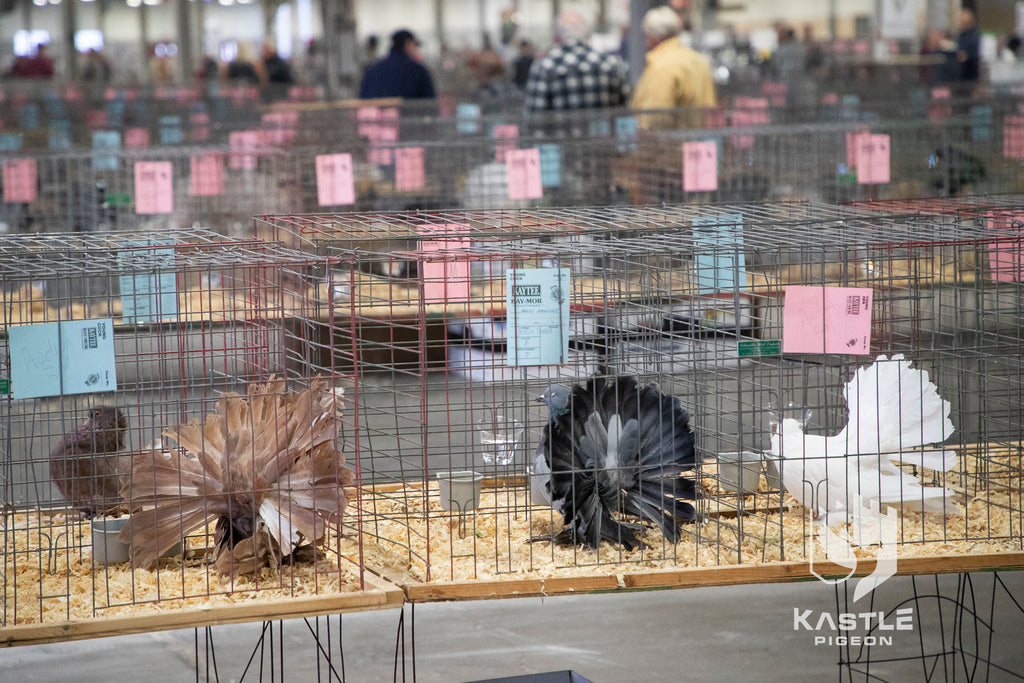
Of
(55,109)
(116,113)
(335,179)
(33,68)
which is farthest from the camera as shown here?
(33,68)

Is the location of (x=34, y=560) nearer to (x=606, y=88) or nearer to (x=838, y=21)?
(x=606, y=88)

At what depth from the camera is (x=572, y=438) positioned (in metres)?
2.34

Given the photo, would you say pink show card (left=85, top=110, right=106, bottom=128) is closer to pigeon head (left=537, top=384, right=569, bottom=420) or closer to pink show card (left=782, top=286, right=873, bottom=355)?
pigeon head (left=537, top=384, right=569, bottom=420)

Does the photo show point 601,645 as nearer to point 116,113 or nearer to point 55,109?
point 116,113

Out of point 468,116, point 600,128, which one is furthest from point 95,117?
point 600,128

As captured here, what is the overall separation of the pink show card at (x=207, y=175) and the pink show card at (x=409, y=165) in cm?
85

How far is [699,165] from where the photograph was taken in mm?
5273

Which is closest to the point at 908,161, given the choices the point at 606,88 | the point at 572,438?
the point at 606,88

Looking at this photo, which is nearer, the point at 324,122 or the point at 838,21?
the point at 324,122

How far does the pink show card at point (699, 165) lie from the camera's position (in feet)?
17.2

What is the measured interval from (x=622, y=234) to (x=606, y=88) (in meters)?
4.26

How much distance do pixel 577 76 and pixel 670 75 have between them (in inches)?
21.7

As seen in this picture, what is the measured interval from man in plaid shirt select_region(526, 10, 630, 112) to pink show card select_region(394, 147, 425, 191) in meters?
1.23

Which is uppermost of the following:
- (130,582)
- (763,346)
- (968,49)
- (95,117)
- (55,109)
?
(968,49)
